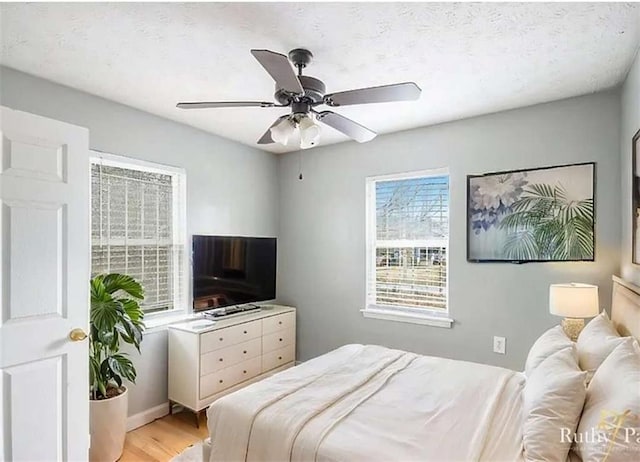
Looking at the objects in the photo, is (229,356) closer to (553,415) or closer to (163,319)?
(163,319)

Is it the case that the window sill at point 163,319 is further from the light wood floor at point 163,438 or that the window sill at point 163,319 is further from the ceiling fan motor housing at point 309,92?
the ceiling fan motor housing at point 309,92

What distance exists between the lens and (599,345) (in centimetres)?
184

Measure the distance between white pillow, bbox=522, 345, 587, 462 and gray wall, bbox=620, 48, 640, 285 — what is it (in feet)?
3.55

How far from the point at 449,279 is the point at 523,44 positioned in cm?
196

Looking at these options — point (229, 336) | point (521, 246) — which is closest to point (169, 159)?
point (229, 336)

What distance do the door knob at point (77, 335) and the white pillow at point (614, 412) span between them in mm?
2268

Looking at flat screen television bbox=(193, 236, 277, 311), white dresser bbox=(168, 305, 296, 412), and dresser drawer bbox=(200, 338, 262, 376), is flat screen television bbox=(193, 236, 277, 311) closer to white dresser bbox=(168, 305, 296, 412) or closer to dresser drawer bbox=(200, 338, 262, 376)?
white dresser bbox=(168, 305, 296, 412)

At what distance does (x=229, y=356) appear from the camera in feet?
10.9

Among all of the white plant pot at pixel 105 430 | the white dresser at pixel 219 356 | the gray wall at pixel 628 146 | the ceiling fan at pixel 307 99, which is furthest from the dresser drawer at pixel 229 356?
the gray wall at pixel 628 146

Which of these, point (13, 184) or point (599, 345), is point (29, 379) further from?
point (599, 345)

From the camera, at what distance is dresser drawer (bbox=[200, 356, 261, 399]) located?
10.2 ft

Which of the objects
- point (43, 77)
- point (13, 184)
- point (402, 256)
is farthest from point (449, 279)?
point (43, 77)

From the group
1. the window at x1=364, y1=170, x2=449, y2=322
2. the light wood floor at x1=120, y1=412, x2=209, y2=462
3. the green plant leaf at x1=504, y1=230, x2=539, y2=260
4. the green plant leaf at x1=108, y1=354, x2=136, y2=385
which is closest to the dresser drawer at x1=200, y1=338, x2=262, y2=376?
the light wood floor at x1=120, y1=412, x2=209, y2=462

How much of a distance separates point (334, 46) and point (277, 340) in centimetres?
281
